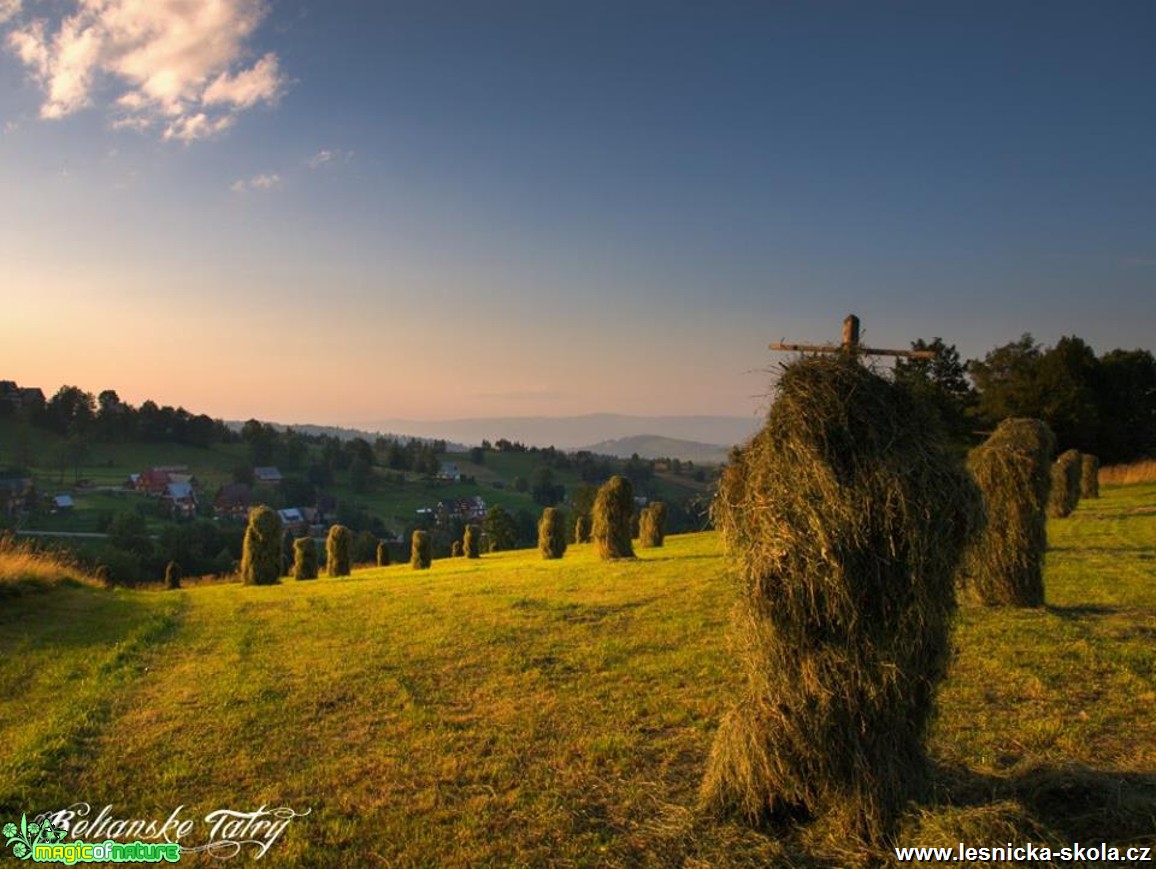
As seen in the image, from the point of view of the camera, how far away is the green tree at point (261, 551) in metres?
29.2

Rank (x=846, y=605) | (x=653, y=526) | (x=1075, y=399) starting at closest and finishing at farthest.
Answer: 1. (x=846, y=605)
2. (x=653, y=526)
3. (x=1075, y=399)

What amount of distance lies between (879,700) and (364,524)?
7992cm

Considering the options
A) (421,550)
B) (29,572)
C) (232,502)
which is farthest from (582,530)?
(232,502)

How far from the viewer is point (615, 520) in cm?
2559

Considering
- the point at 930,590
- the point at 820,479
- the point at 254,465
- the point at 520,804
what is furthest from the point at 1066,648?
the point at 254,465

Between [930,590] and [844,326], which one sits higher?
[844,326]

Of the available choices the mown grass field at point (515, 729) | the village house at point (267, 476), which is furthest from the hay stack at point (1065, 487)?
the village house at point (267, 476)

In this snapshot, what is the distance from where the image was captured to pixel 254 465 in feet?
321

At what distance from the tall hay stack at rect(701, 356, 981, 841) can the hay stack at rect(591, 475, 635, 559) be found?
66.3 ft

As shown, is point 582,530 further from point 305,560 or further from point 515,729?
point 515,729

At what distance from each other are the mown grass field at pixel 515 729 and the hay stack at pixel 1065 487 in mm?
14004

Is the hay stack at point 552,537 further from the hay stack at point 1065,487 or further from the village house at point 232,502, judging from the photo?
the village house at point 232,502

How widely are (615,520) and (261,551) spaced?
15894mm

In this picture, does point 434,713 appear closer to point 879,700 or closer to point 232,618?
point 879,700
